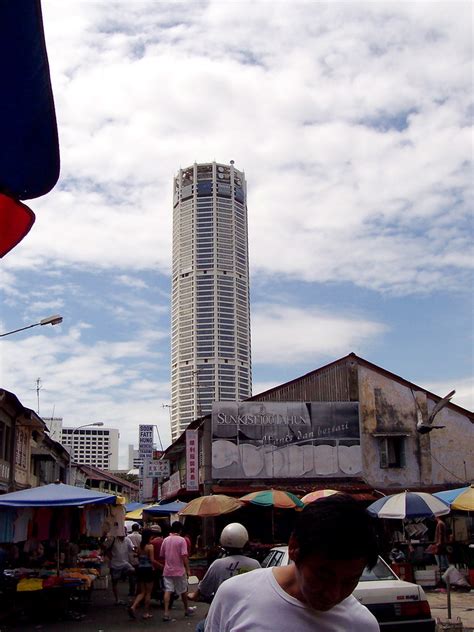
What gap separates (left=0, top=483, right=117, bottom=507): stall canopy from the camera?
45.1 ft

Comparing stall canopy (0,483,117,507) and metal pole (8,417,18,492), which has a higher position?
metal pole (8,417,18,492)

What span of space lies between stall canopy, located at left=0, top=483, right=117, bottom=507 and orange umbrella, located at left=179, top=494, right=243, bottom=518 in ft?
16.6

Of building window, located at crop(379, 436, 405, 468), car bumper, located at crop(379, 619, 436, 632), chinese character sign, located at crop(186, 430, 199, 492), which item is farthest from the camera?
building window, located at crop(379, 436, 405, 468)

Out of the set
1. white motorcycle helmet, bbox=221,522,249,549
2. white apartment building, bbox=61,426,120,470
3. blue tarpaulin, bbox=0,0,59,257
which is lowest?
white motorcycle helmet, bbox=221,522,249,549

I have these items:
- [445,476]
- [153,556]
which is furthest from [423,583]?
[445,476]

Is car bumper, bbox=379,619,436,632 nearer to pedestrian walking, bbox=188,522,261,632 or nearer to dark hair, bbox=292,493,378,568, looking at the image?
pedestrian walking, bbox=188,522,261,632

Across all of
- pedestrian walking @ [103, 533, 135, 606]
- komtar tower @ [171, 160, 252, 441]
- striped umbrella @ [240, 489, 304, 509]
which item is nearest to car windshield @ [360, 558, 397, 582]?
pedestrian walking @ [103, 533, 135, 606]

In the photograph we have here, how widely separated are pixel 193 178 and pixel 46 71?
181 m

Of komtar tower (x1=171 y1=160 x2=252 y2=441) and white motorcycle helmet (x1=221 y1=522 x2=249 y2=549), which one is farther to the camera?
komtar tower (x1=171 y1=160 x2=252 y2=441)

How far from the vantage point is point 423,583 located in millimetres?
18391

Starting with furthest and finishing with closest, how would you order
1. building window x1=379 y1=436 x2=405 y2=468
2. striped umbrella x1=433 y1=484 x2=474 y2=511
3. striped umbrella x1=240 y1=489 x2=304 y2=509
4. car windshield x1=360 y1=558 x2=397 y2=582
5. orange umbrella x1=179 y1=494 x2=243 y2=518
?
building window x1=379 y1=436 x2=405 y2=468, striped umbrella x1=240 y1=489 x2=304 y2=509, orange umbrella x1=179 y1=494 x2=243 y2=518, striped umbrella x1=433 y1=484 x2=474 y2=511, car windshield x1=360 y1=558 x2=397 y2=582

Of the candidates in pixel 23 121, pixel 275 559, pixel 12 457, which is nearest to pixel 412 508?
pixel 275 559

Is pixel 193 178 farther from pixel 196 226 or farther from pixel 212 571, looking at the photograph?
pixel 212 571

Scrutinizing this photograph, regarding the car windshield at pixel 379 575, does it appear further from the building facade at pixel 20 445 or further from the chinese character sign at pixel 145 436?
the chinese character sign at pixel 145 436
